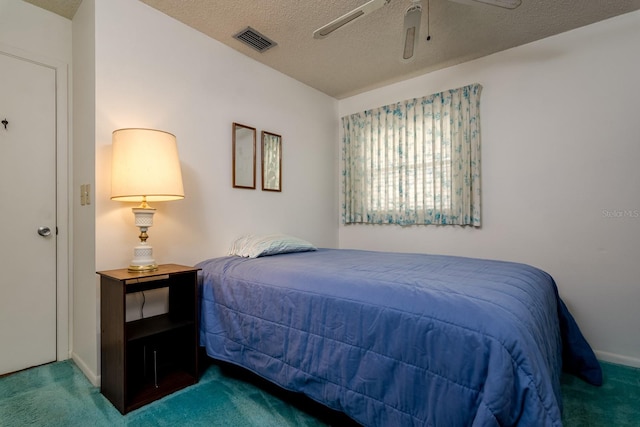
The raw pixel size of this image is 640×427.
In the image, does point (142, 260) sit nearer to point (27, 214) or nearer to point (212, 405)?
point (212, 405)

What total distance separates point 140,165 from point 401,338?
1552mm

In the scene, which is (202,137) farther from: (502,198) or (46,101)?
(502,198)

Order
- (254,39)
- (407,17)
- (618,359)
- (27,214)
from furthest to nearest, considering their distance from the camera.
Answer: (254,39) < (618,359) < (27,214) < (407,17)

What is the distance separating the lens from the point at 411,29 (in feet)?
5.85

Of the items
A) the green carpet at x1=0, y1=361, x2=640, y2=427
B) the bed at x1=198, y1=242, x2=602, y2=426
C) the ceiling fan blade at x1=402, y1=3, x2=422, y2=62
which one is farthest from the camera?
the ceiling fan blade at x1=402, y1=3, x2=422, y2=62

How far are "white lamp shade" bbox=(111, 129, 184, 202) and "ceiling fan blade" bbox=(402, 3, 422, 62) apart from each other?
1542mm

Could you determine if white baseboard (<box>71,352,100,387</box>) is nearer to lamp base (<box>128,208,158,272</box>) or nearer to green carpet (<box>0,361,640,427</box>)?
green carpet (<box>0,361,640,427</box>)

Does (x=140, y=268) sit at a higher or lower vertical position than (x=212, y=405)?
higher

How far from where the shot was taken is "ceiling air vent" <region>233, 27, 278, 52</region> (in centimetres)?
236

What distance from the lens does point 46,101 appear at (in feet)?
6.89

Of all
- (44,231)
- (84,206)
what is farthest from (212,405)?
(44,231)

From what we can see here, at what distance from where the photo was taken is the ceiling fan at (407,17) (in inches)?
61.6

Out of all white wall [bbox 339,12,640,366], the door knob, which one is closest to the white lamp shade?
the door knob

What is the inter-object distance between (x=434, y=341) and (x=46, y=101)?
9.10 ft
